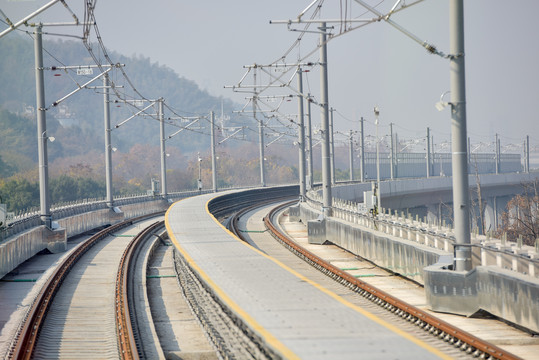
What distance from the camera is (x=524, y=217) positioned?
98375mm

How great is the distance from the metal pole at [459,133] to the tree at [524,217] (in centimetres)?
3338

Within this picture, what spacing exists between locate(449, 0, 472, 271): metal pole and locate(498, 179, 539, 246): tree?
33376mm

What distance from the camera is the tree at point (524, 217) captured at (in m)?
56.9

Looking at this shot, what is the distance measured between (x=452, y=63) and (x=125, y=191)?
102m

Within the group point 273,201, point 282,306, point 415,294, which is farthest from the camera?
point 273,201

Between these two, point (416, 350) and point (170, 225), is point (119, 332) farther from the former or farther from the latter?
point (170, 225)

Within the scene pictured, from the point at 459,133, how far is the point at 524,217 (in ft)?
285

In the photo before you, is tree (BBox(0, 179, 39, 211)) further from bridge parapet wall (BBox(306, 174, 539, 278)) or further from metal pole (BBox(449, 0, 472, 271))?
metal pole (BBox(449, 0, 472, 271))

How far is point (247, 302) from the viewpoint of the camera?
12.5 metres

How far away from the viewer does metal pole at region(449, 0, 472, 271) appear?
16.6m

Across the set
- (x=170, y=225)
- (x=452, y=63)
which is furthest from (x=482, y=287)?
(x=170, y=225)

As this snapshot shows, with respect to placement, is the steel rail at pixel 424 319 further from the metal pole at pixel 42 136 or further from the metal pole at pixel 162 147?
the metal pole at pixel 162 147

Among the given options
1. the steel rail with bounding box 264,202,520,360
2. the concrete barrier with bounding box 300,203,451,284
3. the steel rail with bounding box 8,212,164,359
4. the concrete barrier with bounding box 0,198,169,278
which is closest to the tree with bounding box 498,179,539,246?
the concrete barrier with bounding box 300,203,451,284

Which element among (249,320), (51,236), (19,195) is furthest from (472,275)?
(19,195)
